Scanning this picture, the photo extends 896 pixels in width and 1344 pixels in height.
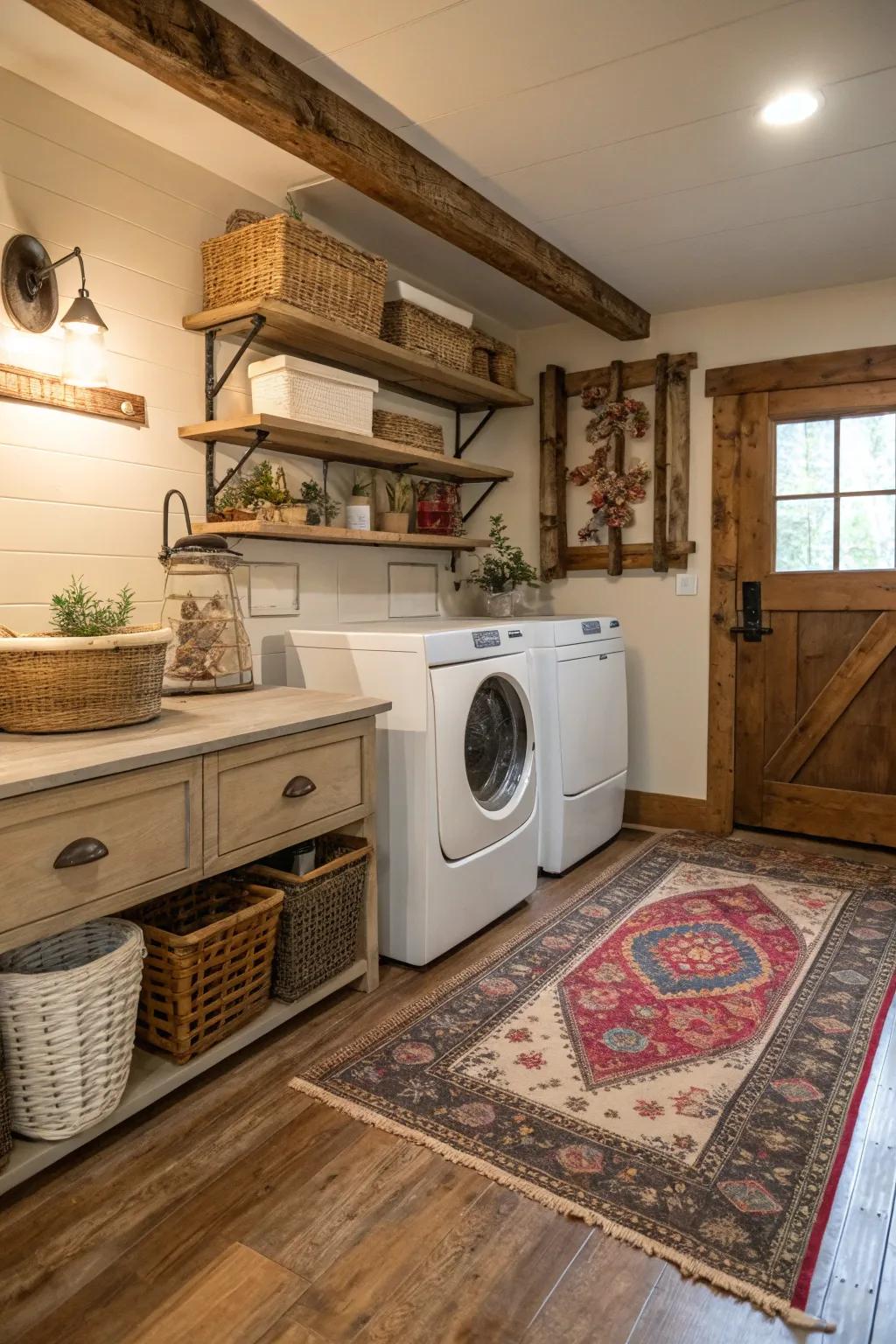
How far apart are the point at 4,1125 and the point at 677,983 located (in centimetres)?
166

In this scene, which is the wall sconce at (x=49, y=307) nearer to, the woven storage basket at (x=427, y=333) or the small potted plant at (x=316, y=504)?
the small potted plant at (x=316, y=504)

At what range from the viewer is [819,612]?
11.9 ft

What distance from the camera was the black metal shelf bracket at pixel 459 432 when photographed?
12.8ft

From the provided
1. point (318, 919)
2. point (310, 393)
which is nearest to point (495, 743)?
point (318, 919)

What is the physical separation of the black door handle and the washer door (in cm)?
133

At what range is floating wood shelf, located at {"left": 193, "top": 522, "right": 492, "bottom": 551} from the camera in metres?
2.52

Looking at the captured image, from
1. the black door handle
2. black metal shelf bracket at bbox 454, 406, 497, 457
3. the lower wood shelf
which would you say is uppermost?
black metal shelf bracket at bbox 454, 406, 497, 457

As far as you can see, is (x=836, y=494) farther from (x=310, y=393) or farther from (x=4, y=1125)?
(x=4, y=1125)

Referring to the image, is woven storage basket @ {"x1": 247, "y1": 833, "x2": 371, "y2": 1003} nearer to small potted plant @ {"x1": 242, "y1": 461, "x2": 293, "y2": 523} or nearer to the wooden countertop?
the wooden countertop

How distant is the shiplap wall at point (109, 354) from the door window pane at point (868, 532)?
2.33 metres

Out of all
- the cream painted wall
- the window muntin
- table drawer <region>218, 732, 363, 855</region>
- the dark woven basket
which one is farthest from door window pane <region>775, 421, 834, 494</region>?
the dark woven basket

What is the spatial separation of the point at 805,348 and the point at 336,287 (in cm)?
200

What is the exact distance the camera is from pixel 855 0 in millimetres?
1741

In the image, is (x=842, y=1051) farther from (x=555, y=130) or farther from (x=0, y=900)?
(x=555, y=130)
